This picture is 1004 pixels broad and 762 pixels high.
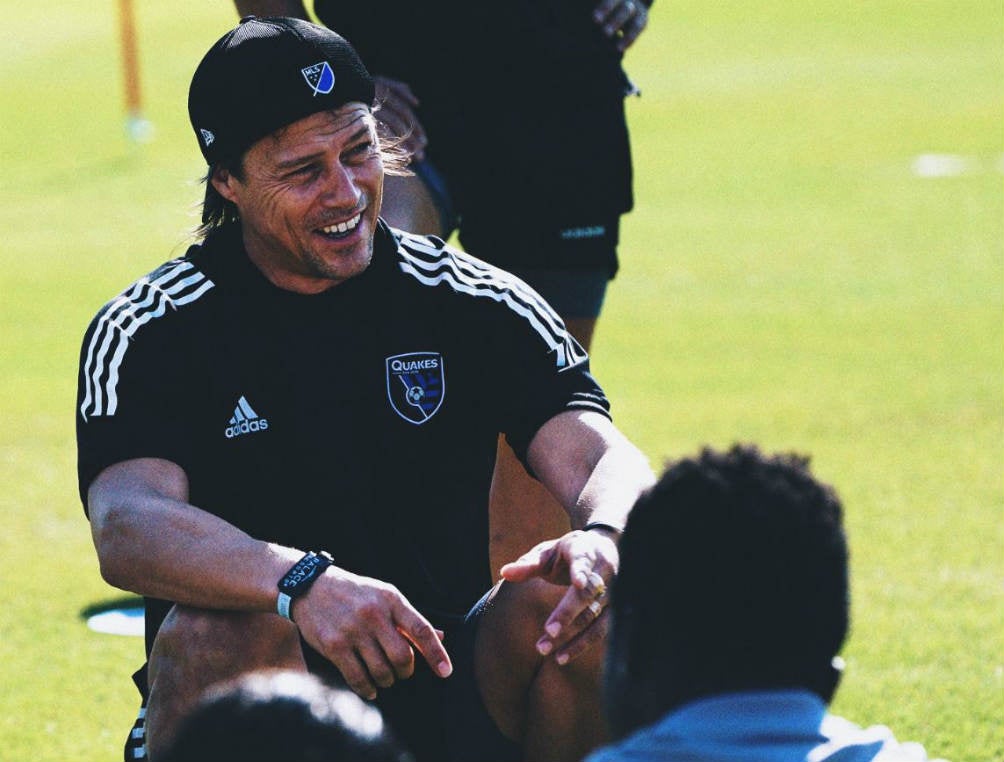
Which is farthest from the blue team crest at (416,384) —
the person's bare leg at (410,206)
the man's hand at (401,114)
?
the man's hand at (401,114)

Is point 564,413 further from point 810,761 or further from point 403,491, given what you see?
point 810,761

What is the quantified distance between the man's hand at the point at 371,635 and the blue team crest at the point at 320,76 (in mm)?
1300

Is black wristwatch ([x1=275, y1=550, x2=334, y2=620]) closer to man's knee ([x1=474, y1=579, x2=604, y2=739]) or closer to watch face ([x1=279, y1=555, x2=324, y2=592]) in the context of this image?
watch face ([x1=279, y1=555, x2=324, y2=592])

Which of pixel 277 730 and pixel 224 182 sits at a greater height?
pixel 277 730

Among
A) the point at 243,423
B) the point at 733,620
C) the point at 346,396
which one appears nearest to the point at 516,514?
the point at 346,396

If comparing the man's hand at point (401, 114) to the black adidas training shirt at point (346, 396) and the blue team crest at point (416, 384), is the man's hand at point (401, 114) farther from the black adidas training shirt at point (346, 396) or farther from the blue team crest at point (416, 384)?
the blue team crest at point (416, 384)

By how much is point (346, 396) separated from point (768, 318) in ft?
26.6

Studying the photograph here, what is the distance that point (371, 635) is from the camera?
11.6 ft

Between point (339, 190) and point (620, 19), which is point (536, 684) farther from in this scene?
point (620, 19)

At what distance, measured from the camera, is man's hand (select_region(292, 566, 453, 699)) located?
3529mm

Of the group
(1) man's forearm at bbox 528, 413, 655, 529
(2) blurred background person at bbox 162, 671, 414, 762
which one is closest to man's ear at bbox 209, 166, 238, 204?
(1) man's forearm at bbox 528, 413, 655, 529

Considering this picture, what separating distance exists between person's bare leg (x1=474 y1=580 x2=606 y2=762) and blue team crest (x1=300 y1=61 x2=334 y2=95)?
1.25m

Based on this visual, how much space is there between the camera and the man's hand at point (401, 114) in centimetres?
560

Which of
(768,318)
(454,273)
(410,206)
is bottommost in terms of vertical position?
(768,318)
